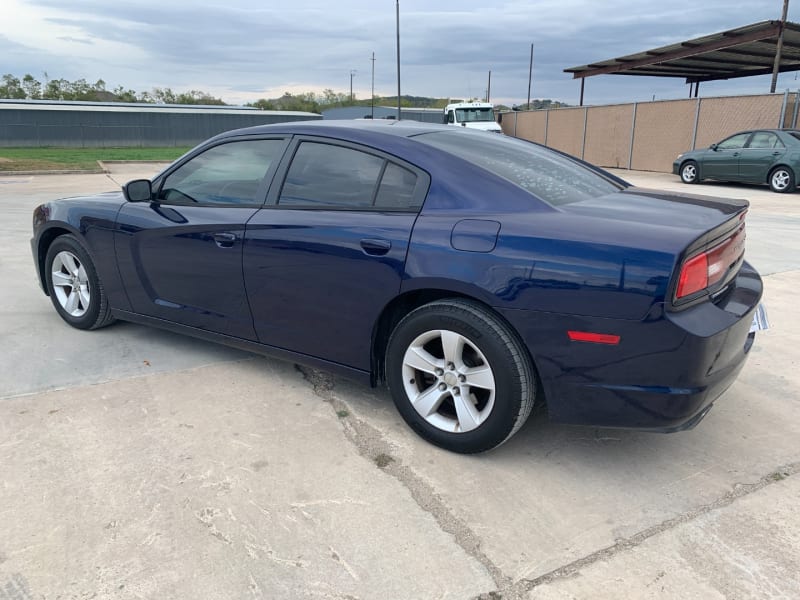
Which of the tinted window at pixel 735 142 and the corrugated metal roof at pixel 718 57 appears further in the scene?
the corrugated metal roof at pixel 718 57

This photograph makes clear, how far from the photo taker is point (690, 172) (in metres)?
16.5

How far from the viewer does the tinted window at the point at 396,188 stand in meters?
2.92

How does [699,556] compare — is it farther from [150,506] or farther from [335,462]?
[150,506]

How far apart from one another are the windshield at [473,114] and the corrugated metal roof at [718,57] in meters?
5.22

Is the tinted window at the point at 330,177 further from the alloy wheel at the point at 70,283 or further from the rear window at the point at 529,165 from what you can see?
the alloy wheel at the point at 70,283

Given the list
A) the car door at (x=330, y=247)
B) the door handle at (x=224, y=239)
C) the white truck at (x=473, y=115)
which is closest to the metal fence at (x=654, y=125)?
the white truck at (x=473, y=115)

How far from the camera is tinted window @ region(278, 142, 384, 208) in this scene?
3080 millimetres

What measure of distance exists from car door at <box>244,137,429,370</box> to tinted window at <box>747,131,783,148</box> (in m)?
14.4

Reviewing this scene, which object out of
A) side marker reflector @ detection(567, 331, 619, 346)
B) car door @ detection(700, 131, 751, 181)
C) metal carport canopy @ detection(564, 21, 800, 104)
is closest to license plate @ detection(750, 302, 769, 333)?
side marker reflector @ detection(567, 331, 619, 346)

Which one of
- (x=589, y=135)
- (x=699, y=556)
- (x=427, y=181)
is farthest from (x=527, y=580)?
(x=589, y=135)

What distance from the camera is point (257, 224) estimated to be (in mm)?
3311

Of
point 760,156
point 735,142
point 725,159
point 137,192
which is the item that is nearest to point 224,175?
point 137,192

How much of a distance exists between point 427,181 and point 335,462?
135 cm

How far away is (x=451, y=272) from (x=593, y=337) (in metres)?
0.64
